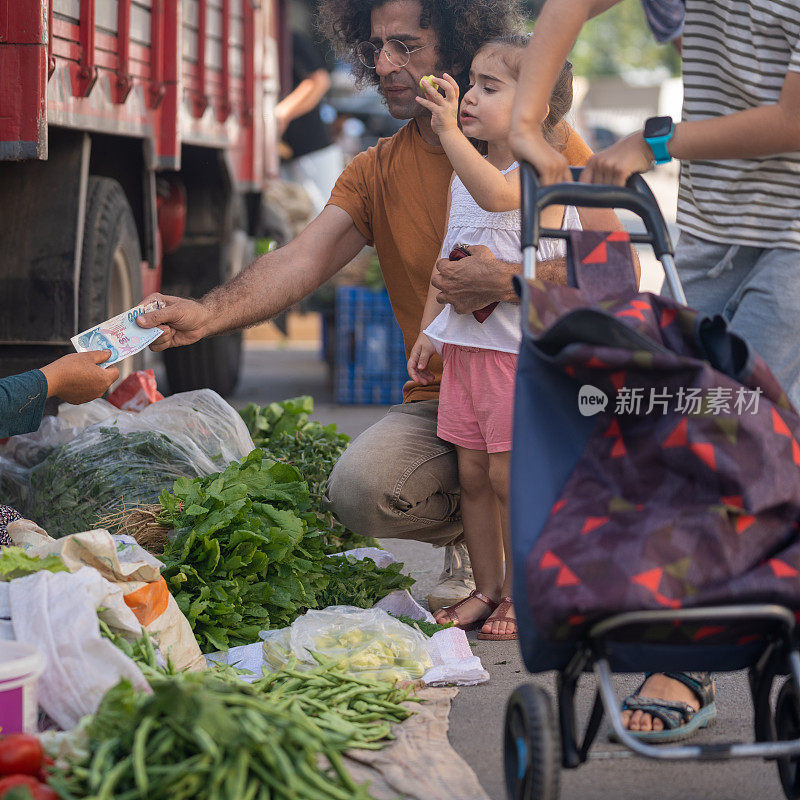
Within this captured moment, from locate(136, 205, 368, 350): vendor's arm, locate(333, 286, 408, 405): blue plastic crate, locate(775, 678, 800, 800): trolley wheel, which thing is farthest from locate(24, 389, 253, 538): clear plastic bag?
locate(333, 286, 408, 405): blue plastic crate

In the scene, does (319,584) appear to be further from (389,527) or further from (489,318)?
(489,318)

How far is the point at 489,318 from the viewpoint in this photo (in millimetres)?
3713

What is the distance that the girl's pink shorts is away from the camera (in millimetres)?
3654

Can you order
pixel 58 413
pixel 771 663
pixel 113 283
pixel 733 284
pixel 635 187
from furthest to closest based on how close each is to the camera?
pixel 113 283, pixel 58 413, pixel 733 284, pixel 635 187, pixel 771 663

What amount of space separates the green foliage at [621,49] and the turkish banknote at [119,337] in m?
50.6

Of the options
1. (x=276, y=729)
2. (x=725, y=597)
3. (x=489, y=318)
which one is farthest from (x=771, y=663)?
(x=489, y=318)

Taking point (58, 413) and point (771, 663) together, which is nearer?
point (771, 663)

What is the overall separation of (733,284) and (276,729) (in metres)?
1.75

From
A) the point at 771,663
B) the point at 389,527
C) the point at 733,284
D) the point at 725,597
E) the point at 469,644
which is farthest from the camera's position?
the point at 389,527

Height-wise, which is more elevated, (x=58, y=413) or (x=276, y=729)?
(x=58, y=413)

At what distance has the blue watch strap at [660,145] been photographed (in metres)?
2.75

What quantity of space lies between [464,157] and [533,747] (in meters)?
1.82

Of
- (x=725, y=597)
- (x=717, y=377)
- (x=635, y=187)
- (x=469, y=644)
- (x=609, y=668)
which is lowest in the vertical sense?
(x=469, y=644)

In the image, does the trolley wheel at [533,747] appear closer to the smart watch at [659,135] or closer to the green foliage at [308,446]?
the smart watch at [659,135]
